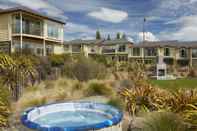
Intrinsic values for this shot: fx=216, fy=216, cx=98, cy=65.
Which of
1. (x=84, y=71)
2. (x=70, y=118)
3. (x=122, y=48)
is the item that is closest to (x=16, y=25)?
(x=84, y=71)

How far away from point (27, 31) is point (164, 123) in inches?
1037

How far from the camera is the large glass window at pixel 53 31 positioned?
33.3 m

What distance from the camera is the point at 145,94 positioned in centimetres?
937

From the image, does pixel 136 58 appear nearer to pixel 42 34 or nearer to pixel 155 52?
pixel 155 52

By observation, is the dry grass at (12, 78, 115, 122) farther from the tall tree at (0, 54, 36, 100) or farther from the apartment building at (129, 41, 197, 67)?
the apartment building at (129, 41, 197, 67)

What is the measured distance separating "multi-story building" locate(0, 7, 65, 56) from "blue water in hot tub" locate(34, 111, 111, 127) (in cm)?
1830

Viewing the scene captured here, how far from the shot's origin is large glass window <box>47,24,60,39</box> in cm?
3328

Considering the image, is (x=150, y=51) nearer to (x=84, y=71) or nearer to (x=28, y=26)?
(x=28, y=26)

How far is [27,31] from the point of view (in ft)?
94.5

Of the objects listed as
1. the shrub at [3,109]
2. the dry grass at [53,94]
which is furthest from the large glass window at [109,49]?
the shrub at [3,109]

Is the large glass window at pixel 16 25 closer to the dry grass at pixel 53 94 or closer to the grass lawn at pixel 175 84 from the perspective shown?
the dry grass at pixel 53 94

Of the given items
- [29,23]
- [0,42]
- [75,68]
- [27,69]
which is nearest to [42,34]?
[29,23]

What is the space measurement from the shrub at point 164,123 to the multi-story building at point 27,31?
21911 millimetres

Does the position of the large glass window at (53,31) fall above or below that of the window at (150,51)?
above
